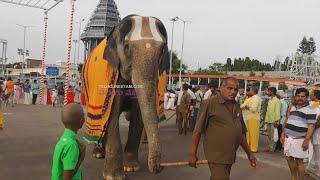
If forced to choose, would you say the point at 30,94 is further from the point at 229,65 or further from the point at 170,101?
the point at 229,65

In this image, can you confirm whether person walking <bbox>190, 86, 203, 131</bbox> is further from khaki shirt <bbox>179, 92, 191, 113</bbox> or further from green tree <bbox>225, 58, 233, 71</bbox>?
green tree <bbox>225, 58, 233, 71</bbox>

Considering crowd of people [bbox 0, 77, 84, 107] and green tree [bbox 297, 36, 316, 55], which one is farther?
green tree [bbox 297, 36, 316, 55]

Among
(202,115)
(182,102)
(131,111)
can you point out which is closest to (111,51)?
(131,111)

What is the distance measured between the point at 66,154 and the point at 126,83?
3.66 meters

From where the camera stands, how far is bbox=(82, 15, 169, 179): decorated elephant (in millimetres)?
6523

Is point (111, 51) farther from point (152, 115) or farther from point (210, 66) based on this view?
point (210, 66)

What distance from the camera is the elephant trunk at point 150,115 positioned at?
5.59 meters

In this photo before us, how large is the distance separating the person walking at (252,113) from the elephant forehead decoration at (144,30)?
464 centimetres

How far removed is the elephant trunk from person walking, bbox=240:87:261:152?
16.3 feet

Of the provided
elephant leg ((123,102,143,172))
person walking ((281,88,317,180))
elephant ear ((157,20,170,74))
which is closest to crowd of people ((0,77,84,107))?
elephant leg ((123,102,143,172))

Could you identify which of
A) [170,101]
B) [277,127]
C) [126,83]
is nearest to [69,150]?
[126,83]

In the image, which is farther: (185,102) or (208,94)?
(208,94)

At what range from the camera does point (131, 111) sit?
8.07 meters

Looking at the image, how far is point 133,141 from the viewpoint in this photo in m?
8.15
